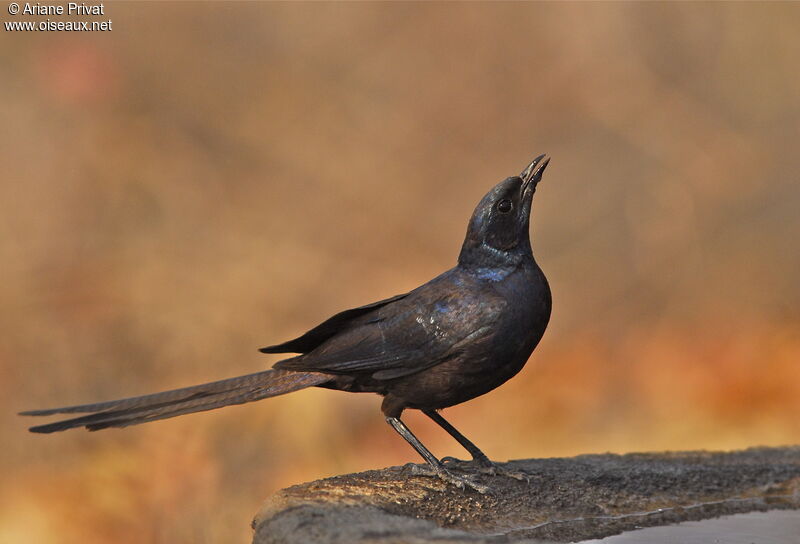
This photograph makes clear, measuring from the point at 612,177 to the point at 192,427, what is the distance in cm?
501

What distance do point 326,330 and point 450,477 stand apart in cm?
90

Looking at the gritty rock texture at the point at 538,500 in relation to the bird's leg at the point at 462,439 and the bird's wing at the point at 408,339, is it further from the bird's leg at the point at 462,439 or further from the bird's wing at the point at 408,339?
the bird's wing at the point at 408,339

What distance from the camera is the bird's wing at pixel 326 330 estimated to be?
4977mm

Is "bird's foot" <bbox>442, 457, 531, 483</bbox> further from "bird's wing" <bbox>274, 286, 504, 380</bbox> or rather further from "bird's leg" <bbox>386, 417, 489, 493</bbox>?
"bird's wing" <bbox>274, 286, 504, 380</bbox>

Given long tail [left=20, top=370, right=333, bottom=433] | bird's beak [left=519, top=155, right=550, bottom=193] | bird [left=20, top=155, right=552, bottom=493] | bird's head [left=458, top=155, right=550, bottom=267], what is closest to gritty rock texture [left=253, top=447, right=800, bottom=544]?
bird [left=20, top=155, right=552, bottom=493]

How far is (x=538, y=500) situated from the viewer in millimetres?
4898

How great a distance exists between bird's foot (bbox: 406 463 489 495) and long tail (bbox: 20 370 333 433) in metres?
0.61

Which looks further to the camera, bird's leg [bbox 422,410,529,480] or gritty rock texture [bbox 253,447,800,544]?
bird's leg [bbox 422,410,529,480]

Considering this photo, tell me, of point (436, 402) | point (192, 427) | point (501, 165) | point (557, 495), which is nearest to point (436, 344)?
point (436, 402)

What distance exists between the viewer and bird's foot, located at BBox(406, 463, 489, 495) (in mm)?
4804

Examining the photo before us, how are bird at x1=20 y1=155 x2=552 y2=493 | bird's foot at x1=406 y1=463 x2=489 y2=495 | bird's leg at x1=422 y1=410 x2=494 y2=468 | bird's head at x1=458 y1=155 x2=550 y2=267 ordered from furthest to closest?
bird's leg at x1=422 y1=410 x2=494 y2=468
bird's head at x1=458 y1=155 x2=550 y2=267
bird's foot at x1=406 y1=463 x2=489 y2=495
bird at x1=20 y1=155 x2=552 y2=493

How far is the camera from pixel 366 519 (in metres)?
4.05

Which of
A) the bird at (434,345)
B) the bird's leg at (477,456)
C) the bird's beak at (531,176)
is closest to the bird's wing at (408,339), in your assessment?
the bird at (434,345)

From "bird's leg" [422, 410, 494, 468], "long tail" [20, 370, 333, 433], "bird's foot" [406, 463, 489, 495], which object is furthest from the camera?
"bird's leg" [422, 410, 494, 468]
